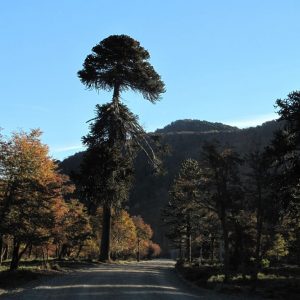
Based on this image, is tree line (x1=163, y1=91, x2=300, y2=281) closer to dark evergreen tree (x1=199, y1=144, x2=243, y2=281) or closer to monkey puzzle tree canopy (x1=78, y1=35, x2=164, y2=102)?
dark evergreen tree (x1=199, y1=144, x2=243, y2=281)

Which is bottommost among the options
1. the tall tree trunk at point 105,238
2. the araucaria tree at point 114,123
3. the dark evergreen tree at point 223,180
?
the tall tree trunk at point 105,238

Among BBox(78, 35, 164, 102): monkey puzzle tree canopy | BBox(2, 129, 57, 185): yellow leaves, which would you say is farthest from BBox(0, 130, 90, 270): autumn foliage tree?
BBox(78, 35, 164, 102): monkey puzzle tree canopy

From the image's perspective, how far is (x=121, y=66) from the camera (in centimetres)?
4216

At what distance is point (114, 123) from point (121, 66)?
4.76 metres

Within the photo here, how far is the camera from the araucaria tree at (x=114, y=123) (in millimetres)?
39312

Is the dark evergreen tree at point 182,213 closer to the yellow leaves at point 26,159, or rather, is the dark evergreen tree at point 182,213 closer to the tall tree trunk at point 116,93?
the tall tree trunk at point 116,93

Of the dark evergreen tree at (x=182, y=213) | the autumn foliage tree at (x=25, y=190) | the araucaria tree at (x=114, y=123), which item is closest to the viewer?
the autumn foliage tree at (x=25, y=190)

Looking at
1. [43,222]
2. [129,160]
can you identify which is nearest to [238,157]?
[43,222]

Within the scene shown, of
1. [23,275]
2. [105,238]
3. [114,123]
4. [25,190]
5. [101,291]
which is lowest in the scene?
[101,291]

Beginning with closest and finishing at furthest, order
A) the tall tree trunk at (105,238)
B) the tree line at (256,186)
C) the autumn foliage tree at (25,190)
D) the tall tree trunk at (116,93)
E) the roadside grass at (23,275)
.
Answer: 1. the tree line at (256,186)
2. the roadside grass at (23,275)
3. the autumn foliage tree at (25,190)
4. the tall tree trunk at (105,238)
5. the tall tree trunk at (116,93)

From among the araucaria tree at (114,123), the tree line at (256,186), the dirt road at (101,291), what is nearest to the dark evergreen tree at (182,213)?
the araucaria tree at (114,123)

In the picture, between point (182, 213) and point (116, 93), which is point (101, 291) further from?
point (182, 213)

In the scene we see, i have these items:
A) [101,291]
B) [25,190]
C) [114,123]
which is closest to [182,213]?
[114,123]

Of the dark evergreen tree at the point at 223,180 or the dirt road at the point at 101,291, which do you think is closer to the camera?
the dirt road at the point at 101,291
